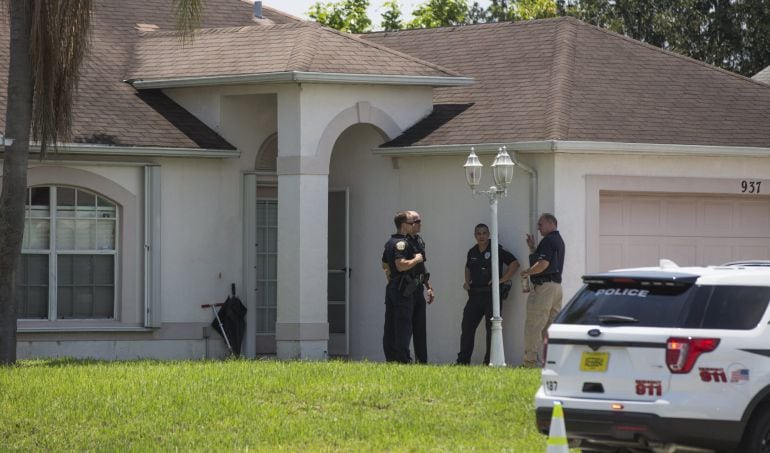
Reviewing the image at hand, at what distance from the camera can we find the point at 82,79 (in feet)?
69.1

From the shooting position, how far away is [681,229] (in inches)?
792

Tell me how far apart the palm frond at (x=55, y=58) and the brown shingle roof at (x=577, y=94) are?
16.0ft

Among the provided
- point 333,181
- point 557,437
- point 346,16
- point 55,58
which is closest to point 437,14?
point 346,16

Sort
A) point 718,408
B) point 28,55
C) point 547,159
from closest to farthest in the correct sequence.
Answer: point 718,408 → point 28,55 → point 547,159

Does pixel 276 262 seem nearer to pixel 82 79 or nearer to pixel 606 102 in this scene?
pixel 82 79

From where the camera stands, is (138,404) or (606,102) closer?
(138,404)

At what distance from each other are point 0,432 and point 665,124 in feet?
35.1

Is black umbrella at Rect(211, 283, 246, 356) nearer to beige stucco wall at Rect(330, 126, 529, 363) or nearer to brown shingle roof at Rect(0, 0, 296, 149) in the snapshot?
beige stucco wall at Rect(330, 126, 529, 363)

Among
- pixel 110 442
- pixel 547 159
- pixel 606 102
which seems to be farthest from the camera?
pixel 606 102

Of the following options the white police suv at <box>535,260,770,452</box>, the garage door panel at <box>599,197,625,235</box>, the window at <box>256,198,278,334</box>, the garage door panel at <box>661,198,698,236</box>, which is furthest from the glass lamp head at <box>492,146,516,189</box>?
the white police suv at <box>535,260,770,452</box>

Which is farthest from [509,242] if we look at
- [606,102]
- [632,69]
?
[632,69]

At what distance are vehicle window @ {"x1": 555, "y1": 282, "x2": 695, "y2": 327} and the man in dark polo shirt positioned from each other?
6805mm

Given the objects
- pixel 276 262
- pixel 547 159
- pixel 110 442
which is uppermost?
pixel 547 159

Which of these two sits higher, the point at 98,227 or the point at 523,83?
the point at 523,83
